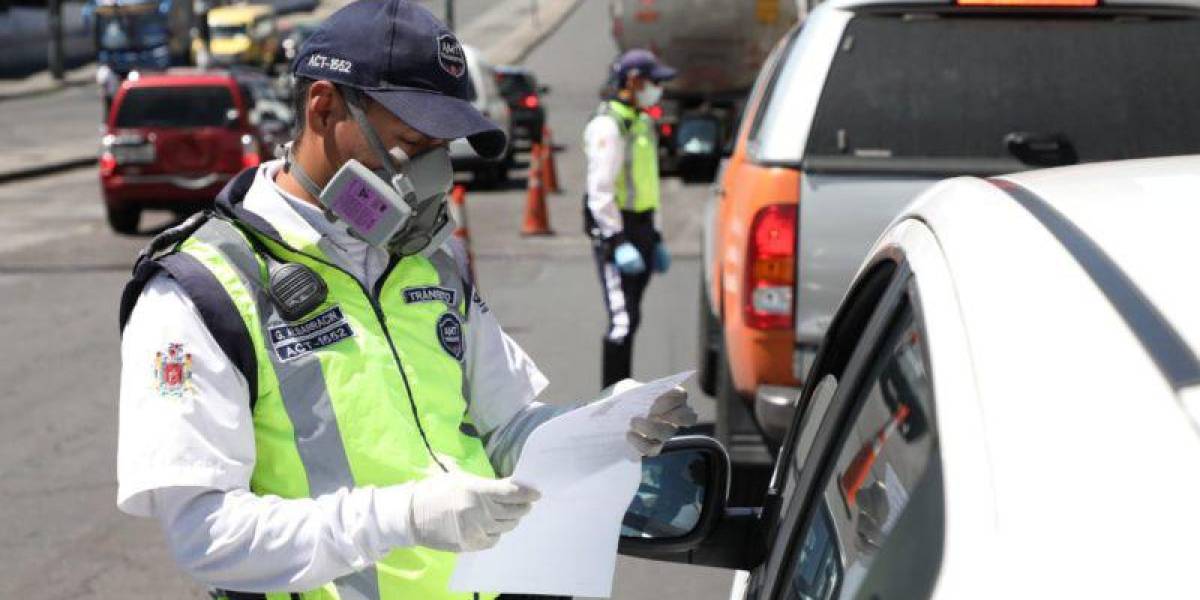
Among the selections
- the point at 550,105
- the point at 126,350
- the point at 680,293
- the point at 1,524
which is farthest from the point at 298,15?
the point at 126,350

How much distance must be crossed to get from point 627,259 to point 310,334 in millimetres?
6146

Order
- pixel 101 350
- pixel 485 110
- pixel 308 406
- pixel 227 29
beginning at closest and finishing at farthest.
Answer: pixel 308 406
pixel 101 350
pixel 485 110
pixel 227 29

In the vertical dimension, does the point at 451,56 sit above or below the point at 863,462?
above

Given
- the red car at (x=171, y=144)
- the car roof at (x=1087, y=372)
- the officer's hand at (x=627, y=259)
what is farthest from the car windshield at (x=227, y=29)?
the car roof at (x=1087, y=372)

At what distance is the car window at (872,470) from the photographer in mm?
1706

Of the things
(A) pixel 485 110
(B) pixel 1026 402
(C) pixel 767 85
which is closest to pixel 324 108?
(B) pixel 1026 402

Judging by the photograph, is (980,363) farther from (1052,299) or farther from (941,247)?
(941,247)

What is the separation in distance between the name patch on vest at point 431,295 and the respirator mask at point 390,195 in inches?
2.3

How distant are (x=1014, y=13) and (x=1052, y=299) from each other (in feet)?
14.9

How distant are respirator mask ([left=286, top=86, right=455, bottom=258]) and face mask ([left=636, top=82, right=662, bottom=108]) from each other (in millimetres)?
6240

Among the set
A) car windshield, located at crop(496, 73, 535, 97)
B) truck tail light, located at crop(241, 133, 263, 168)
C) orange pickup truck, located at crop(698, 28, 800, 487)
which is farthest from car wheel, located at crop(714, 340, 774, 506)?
car windshield, located at crop(496, 73, 535, 97)

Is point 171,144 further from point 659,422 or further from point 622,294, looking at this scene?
point 659,422

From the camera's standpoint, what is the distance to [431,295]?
281cm

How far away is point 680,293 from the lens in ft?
44.6
